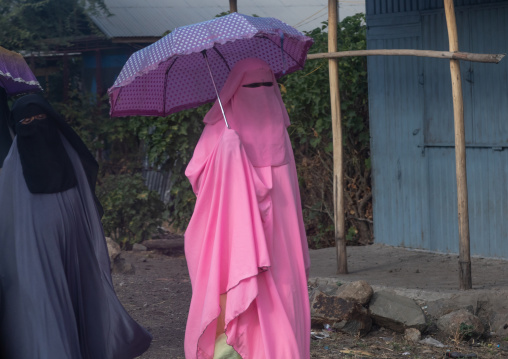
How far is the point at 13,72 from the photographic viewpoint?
5.57 meters

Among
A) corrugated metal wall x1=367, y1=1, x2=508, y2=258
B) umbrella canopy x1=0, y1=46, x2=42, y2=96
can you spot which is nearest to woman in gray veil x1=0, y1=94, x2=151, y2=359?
umbrella canopy x1=0, y1=46, x2=42, y2=96

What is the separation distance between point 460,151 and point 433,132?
1.58m

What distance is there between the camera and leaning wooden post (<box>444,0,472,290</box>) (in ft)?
20.4

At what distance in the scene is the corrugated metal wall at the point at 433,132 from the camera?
23.9 ft

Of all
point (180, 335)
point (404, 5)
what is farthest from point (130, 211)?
point (404, 5)

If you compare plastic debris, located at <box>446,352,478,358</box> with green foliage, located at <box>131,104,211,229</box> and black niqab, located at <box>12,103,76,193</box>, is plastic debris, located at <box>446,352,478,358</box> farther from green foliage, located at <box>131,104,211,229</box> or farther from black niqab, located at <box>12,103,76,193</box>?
green foliage, located at <box>131,104,211,229</box>

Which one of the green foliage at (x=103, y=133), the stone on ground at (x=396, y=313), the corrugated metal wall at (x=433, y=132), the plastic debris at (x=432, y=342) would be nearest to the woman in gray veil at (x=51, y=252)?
Result: the stone on ground at (x=396, y=313)

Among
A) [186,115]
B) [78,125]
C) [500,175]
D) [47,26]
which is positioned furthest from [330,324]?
[47,26]

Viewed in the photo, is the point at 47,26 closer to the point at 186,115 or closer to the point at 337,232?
the point at 186,115

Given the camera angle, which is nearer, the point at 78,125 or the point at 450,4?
the point at 450,4

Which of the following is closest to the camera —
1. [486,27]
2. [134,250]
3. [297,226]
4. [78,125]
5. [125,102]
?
[297,226]

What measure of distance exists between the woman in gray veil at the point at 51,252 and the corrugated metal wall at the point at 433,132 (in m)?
3.77

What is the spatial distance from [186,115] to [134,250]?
1.93 metres

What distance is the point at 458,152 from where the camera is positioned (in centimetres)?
625
